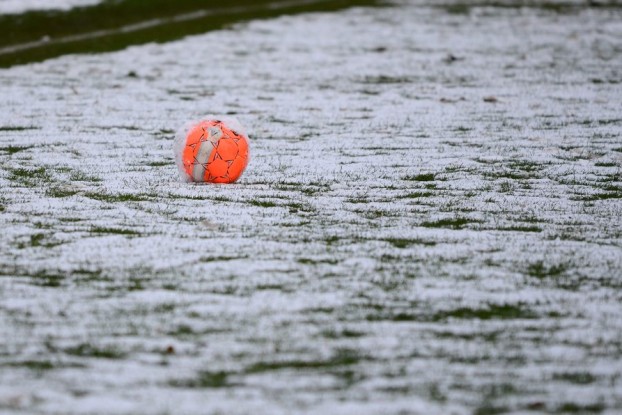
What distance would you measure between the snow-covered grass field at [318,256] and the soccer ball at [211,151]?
15 centimetres

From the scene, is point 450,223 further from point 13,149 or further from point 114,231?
point 13,149

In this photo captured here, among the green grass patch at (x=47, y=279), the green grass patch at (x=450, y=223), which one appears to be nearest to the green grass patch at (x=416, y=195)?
the green grass patch at (x=450, y=223)

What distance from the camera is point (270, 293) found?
187 inches

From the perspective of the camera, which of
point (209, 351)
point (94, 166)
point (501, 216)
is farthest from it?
point (94, 166)

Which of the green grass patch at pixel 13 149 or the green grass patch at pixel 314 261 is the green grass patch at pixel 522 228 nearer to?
the green grass patch at pixel 314 261

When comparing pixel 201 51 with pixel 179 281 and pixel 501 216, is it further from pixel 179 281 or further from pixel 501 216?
pixel 179 281

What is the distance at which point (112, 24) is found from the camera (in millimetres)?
17016

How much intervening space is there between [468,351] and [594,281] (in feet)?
3.72

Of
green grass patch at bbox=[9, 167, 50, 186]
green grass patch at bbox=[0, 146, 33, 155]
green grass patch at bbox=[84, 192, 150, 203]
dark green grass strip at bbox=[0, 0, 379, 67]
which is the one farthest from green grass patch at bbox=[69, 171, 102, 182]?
dark green grass strip at bbox=[0, 0, 379, 67]

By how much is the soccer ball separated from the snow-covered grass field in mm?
146

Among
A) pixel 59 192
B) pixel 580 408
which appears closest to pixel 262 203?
pixel 59 192

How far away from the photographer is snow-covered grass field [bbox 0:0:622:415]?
151 inches

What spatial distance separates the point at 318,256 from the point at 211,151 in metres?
1.88

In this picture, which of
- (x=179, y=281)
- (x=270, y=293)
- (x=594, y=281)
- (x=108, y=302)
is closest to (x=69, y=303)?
(x=108, y=302)
